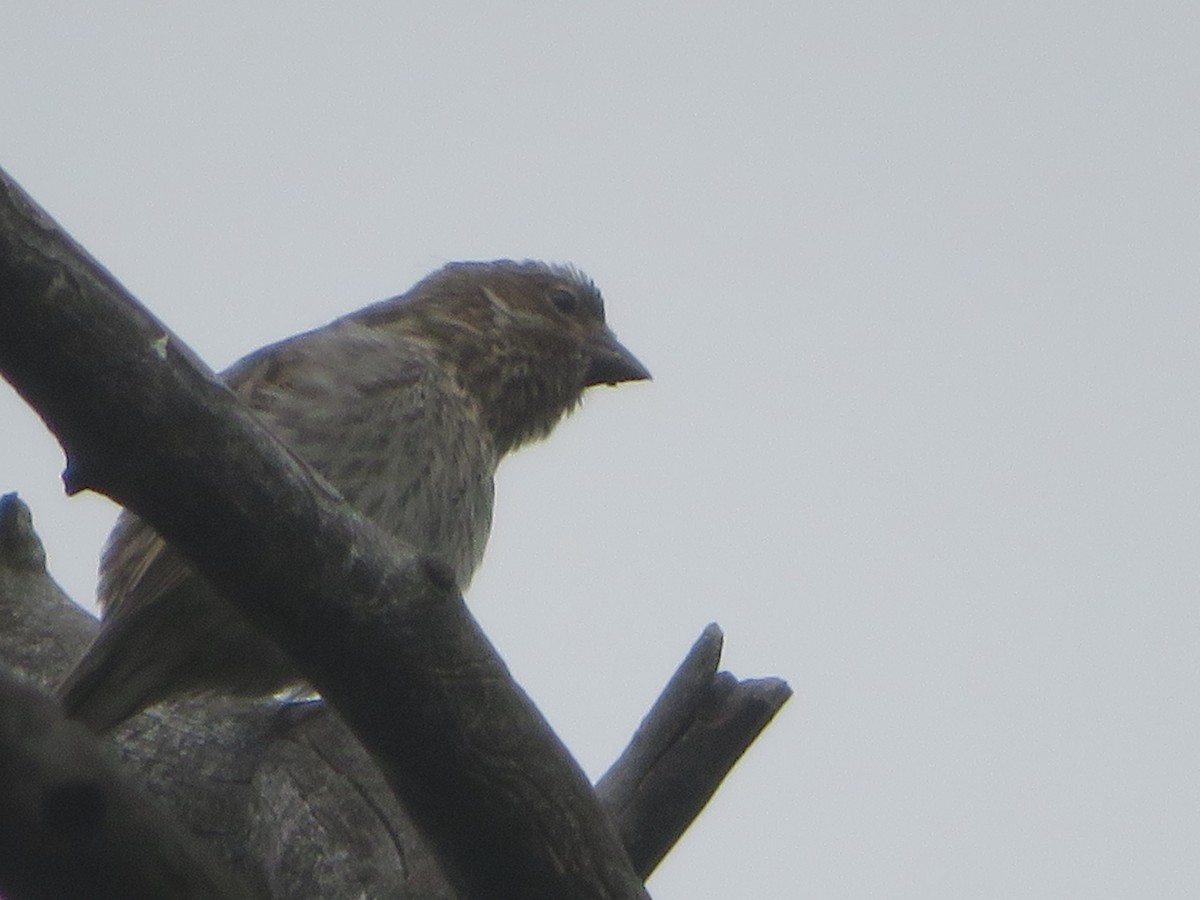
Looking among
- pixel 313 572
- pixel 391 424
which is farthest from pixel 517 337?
pixel 313 572

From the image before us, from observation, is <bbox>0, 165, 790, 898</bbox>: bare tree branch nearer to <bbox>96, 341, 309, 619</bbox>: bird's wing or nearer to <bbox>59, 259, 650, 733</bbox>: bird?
<bbox>59, 259, 650, 733</bbox>: bird

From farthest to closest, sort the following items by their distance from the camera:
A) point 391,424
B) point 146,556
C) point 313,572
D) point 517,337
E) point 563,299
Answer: point 563,299 → point 517,337 → point 391,424 → point 146,556 → point 313,572

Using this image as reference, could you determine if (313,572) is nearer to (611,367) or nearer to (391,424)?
(391,424)

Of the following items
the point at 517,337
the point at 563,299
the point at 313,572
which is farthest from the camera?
the point at 563,299

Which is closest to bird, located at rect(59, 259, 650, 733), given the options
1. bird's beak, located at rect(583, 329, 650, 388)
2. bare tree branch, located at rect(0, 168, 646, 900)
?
bird's beak, located at rect(583, 329, 650, 388)

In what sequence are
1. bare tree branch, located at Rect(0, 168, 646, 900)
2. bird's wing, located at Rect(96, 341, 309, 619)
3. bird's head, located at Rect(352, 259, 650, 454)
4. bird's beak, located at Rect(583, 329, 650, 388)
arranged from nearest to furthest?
bare tree branch, located at Rect(0, 168, 646, 900), bird's wing, located at Rect(96, 341, 309, 619), bird's head, located at Rect(352, 259, 650, 454), bird's beak, located at Rect(583, 329, 650, 388)

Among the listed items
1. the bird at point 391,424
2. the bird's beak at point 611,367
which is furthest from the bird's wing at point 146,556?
the bird's beak at point 611,367

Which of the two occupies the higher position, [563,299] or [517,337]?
[563,299]

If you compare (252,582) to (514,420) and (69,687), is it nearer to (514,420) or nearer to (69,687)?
(69,687)
